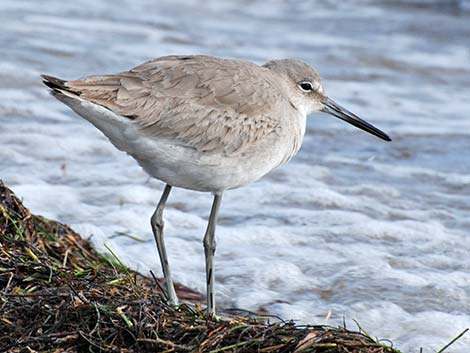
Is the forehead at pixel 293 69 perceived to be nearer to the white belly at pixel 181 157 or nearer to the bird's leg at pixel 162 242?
the white belly at pixel 181 157

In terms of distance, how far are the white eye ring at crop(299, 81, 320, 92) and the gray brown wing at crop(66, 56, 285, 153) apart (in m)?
0.51

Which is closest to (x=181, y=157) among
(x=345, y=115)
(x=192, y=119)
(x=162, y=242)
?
(x=192, y=119)

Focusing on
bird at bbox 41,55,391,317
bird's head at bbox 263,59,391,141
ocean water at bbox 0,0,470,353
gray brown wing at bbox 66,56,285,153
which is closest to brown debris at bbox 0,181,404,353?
bird at bbox 41,55,391,317

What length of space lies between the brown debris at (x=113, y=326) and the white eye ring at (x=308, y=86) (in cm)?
161

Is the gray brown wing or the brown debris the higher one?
the gray brown wing

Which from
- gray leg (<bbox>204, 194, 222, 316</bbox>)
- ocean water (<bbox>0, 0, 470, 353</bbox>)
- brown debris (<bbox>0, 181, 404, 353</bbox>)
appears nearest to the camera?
brown debris (<bbox>0, 181, 404, 353</bbox>)

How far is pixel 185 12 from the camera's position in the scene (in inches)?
438

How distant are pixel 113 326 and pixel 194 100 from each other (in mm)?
1296

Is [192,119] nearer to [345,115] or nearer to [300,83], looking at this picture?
[300,83]

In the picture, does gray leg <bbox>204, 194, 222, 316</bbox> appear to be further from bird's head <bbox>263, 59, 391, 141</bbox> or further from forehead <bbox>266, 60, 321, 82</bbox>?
forehead <bbox>266, 60, 321, 82</bbox>

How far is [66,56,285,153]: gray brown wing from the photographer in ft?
13.5

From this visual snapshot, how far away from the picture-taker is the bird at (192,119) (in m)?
4.11

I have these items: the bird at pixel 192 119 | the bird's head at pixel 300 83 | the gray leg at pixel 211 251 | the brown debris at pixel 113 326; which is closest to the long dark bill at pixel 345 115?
the bird's head at pixel 300 83

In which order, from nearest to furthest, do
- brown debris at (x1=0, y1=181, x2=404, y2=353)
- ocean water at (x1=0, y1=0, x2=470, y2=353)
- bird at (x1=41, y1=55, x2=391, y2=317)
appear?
1. brown debris at (x1=0, y1=181, x2=404, y2=353)
2. bird at (x1=41, y1=55, x2=391, y2=317)
3. ocean water at (x1=0, y1=0, x2=470, y2=353)
